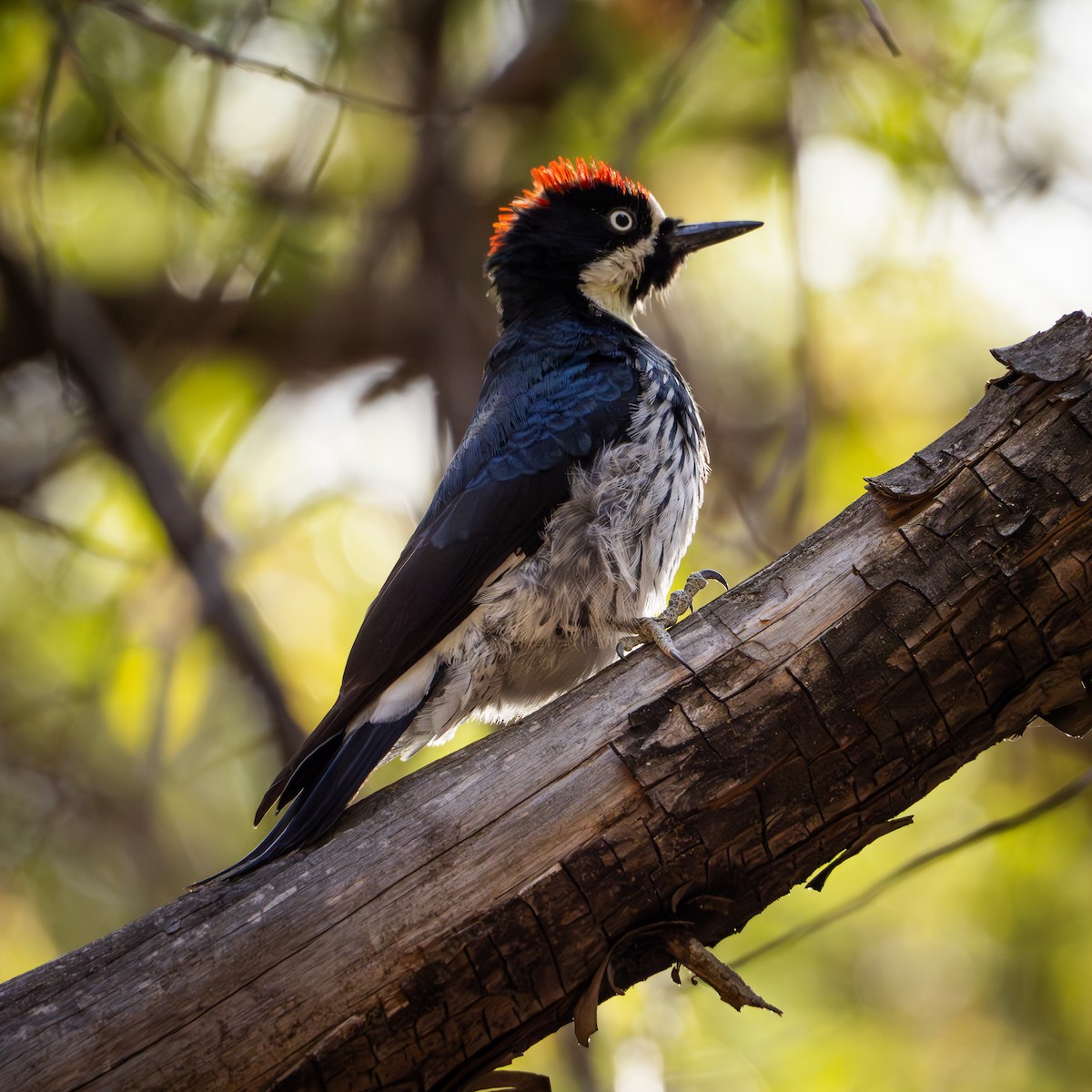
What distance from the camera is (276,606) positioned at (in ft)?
16.0

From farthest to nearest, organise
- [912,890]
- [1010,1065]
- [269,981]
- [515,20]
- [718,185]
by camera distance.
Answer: [718,185]
[515,20]
[912,890]
[1010,1065]
[269,981]

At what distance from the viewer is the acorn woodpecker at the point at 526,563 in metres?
2.61

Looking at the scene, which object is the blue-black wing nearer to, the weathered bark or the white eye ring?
the weathered bark

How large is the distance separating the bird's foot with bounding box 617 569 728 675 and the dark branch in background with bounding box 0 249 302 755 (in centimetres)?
157

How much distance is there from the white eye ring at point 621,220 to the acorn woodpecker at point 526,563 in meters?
0.56

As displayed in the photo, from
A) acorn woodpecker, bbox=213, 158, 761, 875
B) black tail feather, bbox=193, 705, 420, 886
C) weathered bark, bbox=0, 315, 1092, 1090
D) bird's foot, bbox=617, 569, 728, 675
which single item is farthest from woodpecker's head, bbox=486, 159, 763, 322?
weathered bark, bbox=0, 315, 1092, 1090

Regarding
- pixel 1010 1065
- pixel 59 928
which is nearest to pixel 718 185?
pixel 1010 1065

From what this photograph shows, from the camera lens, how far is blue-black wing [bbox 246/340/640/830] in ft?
8.41

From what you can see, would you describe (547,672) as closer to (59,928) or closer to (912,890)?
(912,890)

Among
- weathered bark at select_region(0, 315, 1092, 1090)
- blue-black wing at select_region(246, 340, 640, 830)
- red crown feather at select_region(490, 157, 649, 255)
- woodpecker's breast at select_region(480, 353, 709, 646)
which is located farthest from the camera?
red crown feather at select_region(490, 157, 649, 255)

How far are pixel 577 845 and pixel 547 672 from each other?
101cm

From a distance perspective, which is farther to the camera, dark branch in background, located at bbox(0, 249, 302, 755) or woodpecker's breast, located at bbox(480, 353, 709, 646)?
dark branch in background, located at bbox(0, 249, 302, 755)

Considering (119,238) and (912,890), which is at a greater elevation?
(119,238)

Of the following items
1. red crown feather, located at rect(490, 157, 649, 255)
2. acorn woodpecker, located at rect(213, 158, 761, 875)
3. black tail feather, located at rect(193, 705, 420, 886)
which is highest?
red crown feather, located at rect(490, 157, 649, 255)
